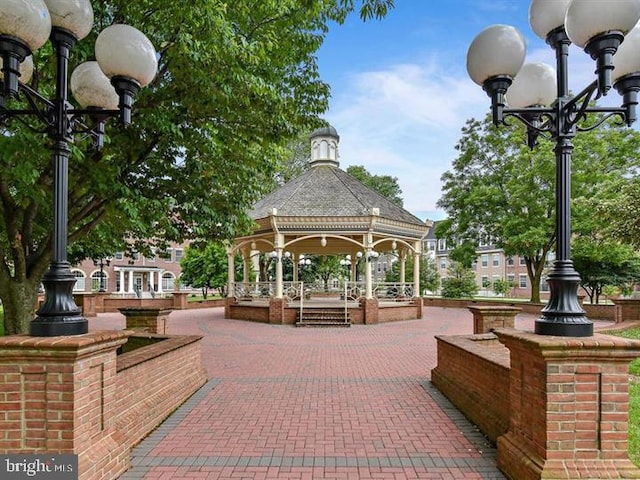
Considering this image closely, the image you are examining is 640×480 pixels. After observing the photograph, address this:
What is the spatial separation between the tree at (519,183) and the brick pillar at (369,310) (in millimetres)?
9075

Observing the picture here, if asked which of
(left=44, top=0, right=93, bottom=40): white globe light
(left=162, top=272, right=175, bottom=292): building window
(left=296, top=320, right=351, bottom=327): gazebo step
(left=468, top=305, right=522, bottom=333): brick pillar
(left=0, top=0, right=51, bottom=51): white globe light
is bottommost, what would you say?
(left=162, top=272, right=175, bottom=292): building window

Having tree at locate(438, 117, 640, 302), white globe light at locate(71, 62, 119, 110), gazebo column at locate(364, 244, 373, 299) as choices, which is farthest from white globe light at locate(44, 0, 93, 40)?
tree at locate(438, 117, 640, 302)

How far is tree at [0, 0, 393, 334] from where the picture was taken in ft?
19.0

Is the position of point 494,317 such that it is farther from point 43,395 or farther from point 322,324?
point 322,324

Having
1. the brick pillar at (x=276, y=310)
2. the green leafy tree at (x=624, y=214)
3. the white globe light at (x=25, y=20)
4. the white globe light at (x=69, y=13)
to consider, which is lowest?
the brick pillar at (x=276, y=310)

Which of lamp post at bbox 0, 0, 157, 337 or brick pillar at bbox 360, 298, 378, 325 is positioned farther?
brick pillar at bbox 360, 298, 378, 325

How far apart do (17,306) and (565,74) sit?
8.60 meters

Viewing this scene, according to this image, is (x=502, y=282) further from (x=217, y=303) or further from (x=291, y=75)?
(x=291, y=75)

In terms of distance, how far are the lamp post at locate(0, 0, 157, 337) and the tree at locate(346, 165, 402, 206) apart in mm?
35393

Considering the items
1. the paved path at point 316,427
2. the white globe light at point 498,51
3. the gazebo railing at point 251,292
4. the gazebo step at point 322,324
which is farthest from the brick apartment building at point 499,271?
the white globe light at point 498,51

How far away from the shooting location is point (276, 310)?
1703 cm

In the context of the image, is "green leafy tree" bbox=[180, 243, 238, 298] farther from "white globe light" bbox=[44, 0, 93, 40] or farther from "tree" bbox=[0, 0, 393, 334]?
"white globe light" bbox=[44, 0, 93, 40]

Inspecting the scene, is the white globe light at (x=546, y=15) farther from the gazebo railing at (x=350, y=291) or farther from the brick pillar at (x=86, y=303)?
the brick pillar at (x=86, y=303)

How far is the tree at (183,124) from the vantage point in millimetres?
5789
